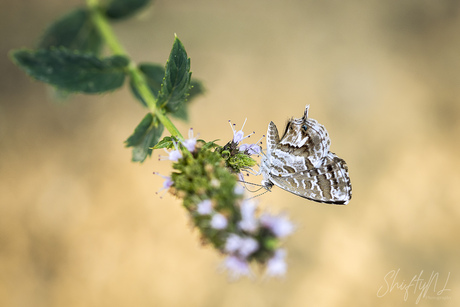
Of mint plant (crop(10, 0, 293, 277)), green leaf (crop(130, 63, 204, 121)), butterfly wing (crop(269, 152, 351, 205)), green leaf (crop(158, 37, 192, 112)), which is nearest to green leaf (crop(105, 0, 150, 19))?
mint plant (crop(10, 0, 293, 277))

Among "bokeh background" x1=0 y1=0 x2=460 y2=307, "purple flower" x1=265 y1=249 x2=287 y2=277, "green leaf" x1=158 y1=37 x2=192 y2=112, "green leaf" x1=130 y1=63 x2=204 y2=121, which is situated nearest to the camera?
"purple flower" x1=265 y1=249 x2=287 y2=277

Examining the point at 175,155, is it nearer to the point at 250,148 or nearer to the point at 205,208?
the point at 205,208

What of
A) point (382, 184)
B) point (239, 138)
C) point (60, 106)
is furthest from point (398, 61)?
point (60, 106)

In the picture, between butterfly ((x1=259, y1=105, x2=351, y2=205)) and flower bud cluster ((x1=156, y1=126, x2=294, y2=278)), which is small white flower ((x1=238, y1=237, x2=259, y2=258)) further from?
butterfly ((x1=259, y1=105, x2=351, y2=205))

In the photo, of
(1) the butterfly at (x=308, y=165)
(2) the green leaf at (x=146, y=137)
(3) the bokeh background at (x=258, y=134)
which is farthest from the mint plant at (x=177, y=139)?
(3) the bokeh background at (x=258, y=134)

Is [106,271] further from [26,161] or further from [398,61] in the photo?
[398,61]
